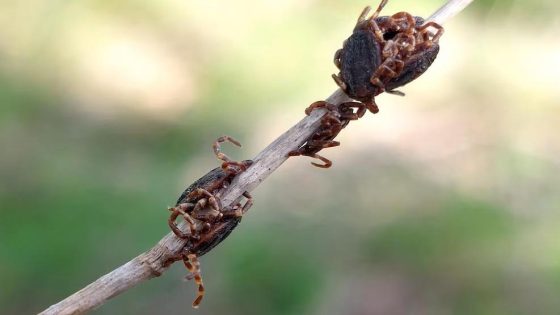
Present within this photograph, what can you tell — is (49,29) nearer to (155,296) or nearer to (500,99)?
(155,296)

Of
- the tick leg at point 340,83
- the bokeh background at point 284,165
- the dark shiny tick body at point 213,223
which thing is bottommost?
the dark shiny tick body at point 213,223

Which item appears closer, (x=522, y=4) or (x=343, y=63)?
(x=343, y=63)

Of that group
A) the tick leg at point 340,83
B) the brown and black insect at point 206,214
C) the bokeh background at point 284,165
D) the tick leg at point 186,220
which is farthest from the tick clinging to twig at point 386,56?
the bokeh background at point 284,165

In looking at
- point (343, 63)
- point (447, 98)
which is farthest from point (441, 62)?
point (343, 63)

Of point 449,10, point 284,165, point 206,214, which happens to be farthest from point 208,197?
point 284,165

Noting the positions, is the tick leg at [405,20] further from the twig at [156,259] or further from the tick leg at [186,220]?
the tick leg at [186,220]

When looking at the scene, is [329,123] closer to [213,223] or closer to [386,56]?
[386,56]
